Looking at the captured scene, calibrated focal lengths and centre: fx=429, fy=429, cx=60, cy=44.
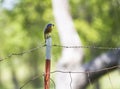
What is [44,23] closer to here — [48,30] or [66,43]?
[66,43]

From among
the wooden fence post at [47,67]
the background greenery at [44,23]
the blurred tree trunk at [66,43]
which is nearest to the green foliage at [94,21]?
the background greenery at [44,23]

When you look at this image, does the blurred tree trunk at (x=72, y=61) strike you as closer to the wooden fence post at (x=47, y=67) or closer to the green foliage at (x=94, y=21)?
the wooden fence post at (x=47, y=67)

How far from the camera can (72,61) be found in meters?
7.75

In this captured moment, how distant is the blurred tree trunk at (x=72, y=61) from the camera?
7582mm

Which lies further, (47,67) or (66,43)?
(66,43)

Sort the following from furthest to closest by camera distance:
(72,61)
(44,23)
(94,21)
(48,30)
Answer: (44,23) < (94,21) < (72,61) < (48,30)

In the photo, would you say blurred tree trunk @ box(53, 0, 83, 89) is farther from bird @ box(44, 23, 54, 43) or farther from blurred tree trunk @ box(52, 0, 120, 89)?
bird @ box(44, 23, 54, 43)

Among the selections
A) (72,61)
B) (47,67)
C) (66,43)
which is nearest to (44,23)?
(66,43)

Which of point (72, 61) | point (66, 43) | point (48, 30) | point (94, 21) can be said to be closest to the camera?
point (48, 30)

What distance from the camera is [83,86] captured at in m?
7.86

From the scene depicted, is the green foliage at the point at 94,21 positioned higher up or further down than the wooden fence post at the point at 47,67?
higher up

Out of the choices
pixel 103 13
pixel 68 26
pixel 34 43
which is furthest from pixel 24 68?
pixel 68 26

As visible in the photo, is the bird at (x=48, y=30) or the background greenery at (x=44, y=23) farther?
the background greenery at (x=44, y=23)

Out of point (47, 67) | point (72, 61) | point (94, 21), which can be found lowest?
point (47, 67)
